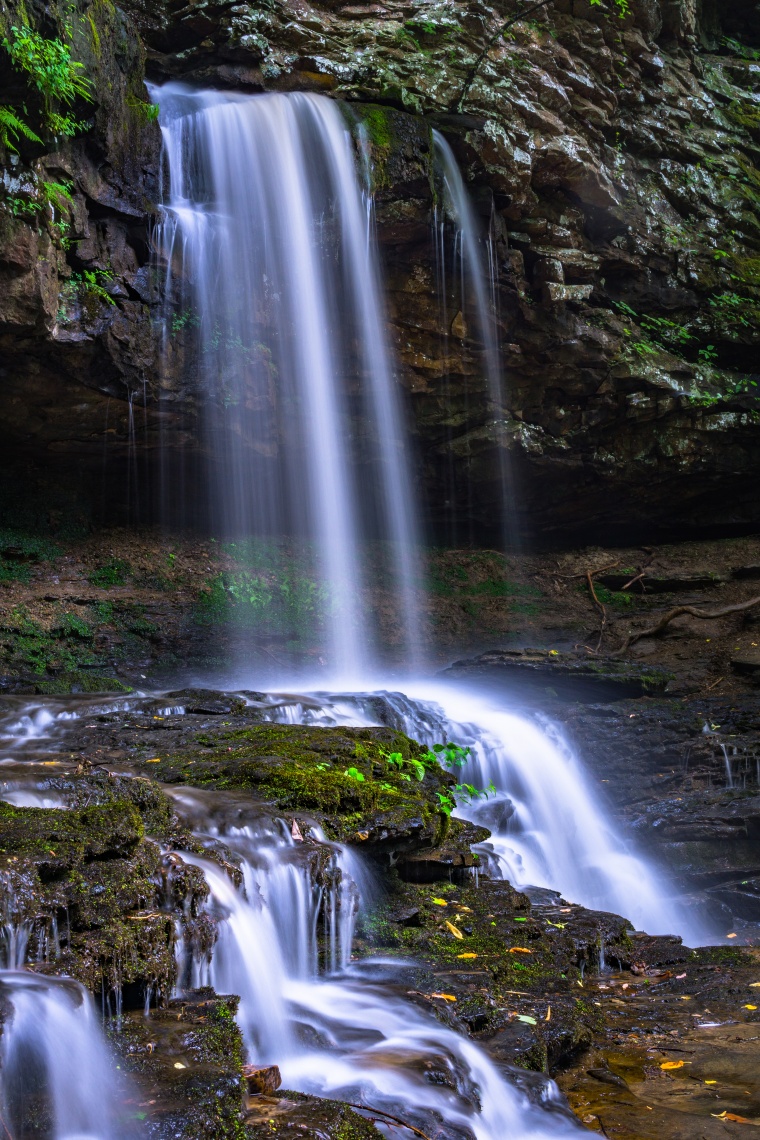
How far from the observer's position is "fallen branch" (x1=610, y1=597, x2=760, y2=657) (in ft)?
39.7

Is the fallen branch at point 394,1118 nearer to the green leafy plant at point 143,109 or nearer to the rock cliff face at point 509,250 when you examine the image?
the rock cliff face at point 509,250

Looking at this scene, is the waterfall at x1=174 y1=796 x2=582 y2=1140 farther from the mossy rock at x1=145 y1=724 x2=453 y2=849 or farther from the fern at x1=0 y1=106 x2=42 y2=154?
the fern at x1=0 y1=106 x2=42 y2=154

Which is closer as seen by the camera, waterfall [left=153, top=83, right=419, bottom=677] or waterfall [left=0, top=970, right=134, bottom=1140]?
waterfall [left=0, top=970, right=134, bottom=1140]

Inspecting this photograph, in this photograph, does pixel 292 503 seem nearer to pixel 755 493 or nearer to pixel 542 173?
pixel 542 173

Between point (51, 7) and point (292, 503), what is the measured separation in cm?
761

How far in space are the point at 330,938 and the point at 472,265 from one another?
978 centimetres

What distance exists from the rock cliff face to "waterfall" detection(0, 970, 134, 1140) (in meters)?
7.49

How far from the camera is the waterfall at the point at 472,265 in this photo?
1134 centimetres

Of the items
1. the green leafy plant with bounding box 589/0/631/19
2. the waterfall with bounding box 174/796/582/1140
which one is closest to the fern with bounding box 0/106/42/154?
the waterfall with bounding box 174/796/582/1140

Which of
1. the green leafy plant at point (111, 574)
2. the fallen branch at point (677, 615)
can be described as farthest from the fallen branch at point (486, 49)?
the green leafy plant at point (111, 574)

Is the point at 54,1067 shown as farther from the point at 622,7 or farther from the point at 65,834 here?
the point at 622,7

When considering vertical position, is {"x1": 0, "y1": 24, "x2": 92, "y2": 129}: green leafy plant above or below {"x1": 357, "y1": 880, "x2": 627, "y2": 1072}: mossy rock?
above

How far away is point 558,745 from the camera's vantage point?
9227 millimetres

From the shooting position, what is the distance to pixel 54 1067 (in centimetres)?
257
